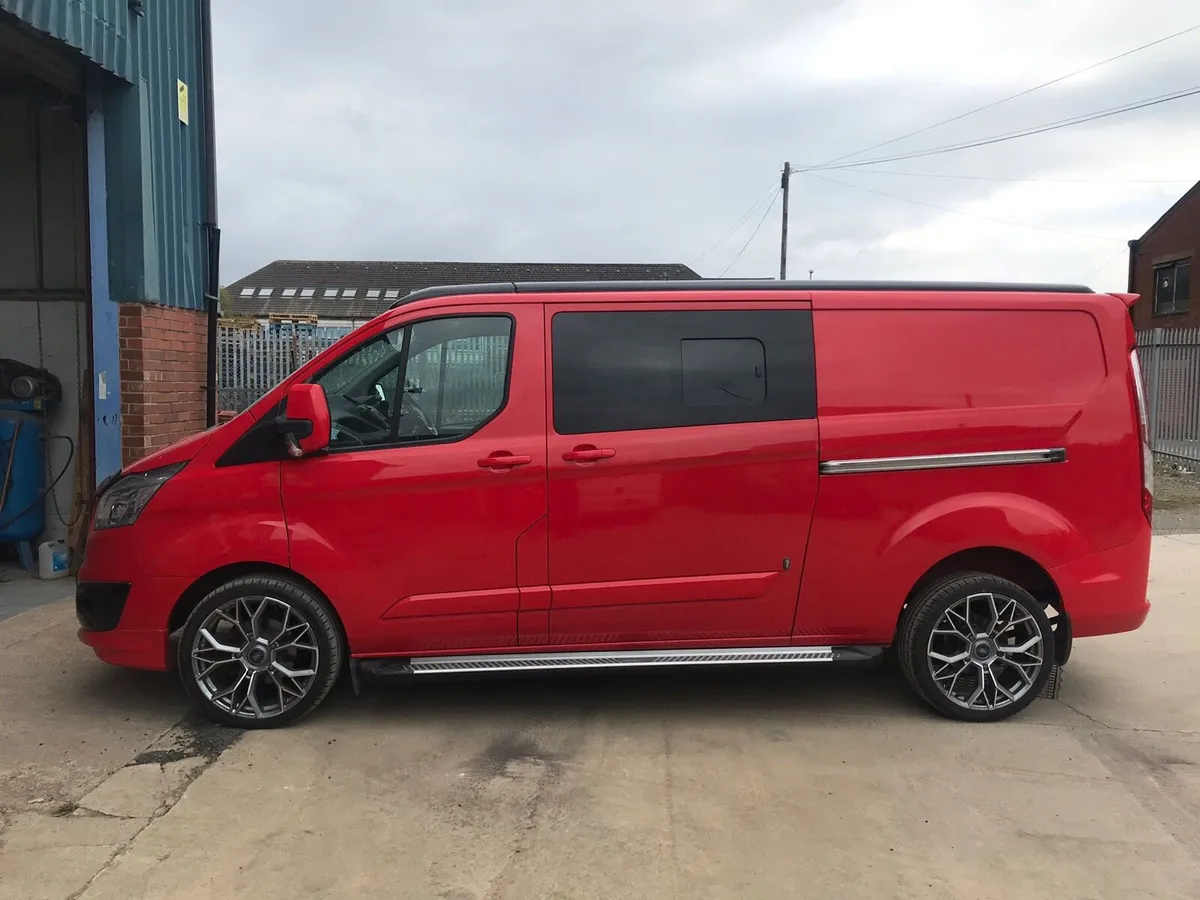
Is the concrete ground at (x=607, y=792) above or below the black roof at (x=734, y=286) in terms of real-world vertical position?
below

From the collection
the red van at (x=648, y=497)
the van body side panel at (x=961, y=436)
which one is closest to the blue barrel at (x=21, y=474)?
the red van at (x=648, y=497)

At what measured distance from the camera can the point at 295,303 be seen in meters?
43.7

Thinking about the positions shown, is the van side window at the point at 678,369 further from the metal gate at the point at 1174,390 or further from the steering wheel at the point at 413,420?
the metal gate at the point at 1174,390

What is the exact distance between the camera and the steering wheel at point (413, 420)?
400 centimetres

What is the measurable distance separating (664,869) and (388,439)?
2162 mm

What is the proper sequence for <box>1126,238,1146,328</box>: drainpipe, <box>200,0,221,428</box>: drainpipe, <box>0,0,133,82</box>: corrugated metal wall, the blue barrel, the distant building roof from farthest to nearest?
the distant building roof
<box>1126,238,1146,328</box>: drainpipe
<box>200,0,221,428</box>: drainpipe
the blue barrel
<box>0,0,133,82</box>: corrugated metal wall

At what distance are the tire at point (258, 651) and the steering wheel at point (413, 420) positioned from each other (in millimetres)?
880

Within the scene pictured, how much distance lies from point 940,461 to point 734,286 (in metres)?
1.27

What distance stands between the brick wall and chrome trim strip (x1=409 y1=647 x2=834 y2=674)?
4.13 metres

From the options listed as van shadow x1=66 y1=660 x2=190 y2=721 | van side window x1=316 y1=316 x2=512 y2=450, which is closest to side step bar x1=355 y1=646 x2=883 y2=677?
van side window x1=316 y1=316 x2=512 y2=450

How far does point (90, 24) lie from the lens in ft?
20.1

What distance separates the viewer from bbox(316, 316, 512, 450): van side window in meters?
4.00

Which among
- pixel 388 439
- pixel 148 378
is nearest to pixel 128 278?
pixel 148 378

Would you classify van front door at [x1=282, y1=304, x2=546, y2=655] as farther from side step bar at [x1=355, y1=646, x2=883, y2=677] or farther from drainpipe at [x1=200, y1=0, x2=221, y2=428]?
drainpipe at [x1=200, y1=0, x2=221, y2=428]
